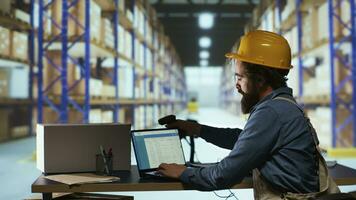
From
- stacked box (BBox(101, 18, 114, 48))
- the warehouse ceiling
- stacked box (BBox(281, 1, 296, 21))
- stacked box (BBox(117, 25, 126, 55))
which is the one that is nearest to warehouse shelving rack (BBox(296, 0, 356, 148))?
stacked box (BBox(281, 1, 296, 21))

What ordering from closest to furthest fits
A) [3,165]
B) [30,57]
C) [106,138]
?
[106,138], [3,165], [30,57]

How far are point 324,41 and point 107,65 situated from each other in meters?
6.31

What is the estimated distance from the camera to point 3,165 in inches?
259

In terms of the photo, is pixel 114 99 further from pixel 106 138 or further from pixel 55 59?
pixel 106 138

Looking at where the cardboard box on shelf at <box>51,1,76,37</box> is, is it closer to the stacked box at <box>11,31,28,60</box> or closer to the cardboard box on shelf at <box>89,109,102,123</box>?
the stacked box at <box>11,31,28,60</box>

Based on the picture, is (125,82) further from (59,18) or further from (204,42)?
(204,42)

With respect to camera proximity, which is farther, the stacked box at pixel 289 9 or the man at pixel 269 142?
the stacked box at pixel 289 9

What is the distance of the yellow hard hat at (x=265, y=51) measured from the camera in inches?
83.0

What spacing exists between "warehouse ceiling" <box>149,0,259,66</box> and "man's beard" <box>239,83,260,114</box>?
Result: 718 inches

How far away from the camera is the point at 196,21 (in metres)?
23.9

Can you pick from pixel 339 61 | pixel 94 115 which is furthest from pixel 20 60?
pixel 339 61

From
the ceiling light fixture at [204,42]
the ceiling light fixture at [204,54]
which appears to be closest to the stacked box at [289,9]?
the ceiling light fixture at [204,42]

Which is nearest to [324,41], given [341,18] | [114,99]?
[341,18]

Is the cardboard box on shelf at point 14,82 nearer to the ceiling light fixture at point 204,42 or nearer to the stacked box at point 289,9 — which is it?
the stacked box at point 289,9
